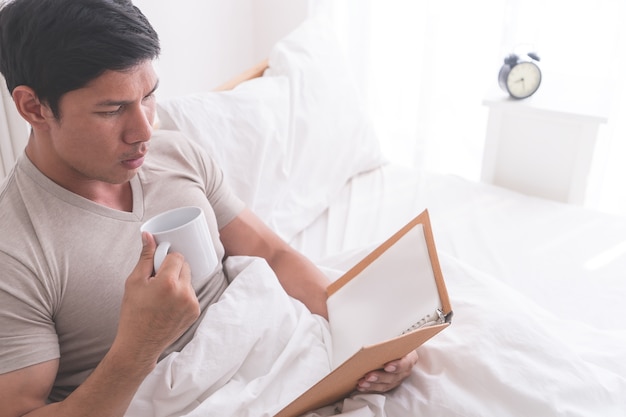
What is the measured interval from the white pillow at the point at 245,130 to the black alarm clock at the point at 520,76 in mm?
619

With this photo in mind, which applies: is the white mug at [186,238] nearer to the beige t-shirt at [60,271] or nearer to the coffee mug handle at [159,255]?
the coffee mug handle at [159,255]

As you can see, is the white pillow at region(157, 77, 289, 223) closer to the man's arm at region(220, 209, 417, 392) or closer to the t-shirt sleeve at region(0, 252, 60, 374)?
the man's arm at region(220, 209, 417, 392)

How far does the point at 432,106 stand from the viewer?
2252mm

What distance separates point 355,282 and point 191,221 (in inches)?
15.9

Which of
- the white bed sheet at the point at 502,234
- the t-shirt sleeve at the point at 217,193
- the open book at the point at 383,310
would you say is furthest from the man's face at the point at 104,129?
the white bed sheet at the point at 502,234

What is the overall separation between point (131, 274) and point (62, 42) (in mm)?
316

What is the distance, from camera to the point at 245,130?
1.43 metres

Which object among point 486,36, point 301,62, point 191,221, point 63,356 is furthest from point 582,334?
point 486,36

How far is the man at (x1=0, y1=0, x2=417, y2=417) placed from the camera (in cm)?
77

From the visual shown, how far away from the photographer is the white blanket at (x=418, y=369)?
2.82 feet

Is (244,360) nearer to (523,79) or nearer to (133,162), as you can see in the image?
(133,162)

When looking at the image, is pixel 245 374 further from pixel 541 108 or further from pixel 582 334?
pixel 541 108

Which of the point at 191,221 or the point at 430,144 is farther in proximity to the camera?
the point at 430,144

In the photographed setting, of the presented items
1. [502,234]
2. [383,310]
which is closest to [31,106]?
[383,310]
